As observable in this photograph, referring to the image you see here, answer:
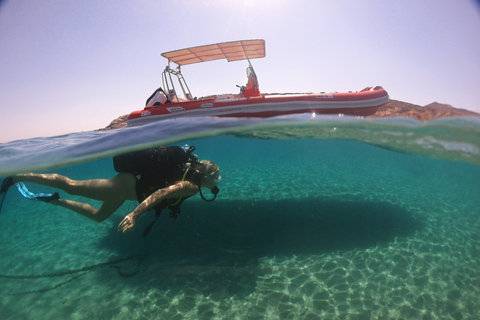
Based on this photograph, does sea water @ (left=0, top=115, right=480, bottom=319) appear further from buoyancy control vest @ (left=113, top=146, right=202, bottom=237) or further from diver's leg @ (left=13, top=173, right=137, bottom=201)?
diver's leg @ (left=13, top=173, right=137, bottom=201)

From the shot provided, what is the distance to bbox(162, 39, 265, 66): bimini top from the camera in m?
8.88

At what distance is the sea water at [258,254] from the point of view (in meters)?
4.10

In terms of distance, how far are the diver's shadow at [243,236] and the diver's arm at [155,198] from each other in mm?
1944

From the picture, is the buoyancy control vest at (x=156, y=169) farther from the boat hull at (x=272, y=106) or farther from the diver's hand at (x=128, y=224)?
the boat hull at (x=272, y=106)

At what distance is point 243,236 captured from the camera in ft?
19.5

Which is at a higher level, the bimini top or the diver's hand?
the bimini top

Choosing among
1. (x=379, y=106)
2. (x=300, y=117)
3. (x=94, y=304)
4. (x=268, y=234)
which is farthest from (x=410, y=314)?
(x=379, y=106)

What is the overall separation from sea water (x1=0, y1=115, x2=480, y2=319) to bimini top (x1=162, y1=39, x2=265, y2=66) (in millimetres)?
4119

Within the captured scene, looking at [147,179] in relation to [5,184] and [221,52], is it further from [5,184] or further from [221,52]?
[221,52]

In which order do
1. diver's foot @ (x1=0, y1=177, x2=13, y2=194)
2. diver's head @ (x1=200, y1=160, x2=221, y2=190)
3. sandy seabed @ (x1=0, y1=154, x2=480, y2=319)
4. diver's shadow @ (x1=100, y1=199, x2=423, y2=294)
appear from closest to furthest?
sandy seabed @ (x1=0, y1=154, x2=480, y2=319) < diver's shadow @ (x1=100, y1=199, x2=423, y2=294) < diver's head @ (x1=200, y1=160, x2=221, y2=190) < diver's foot @ (x1=0, y1=177, x2=13, y2=194)

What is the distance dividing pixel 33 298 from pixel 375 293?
25.2 feet

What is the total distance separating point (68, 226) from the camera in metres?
7.90

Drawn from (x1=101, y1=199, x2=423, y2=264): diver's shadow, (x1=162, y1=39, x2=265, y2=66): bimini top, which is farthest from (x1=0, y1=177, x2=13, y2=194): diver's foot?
(x1=162, y1=39, x2=265, y2=66): bimini top

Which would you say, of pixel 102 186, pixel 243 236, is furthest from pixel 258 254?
pixel 102 186
